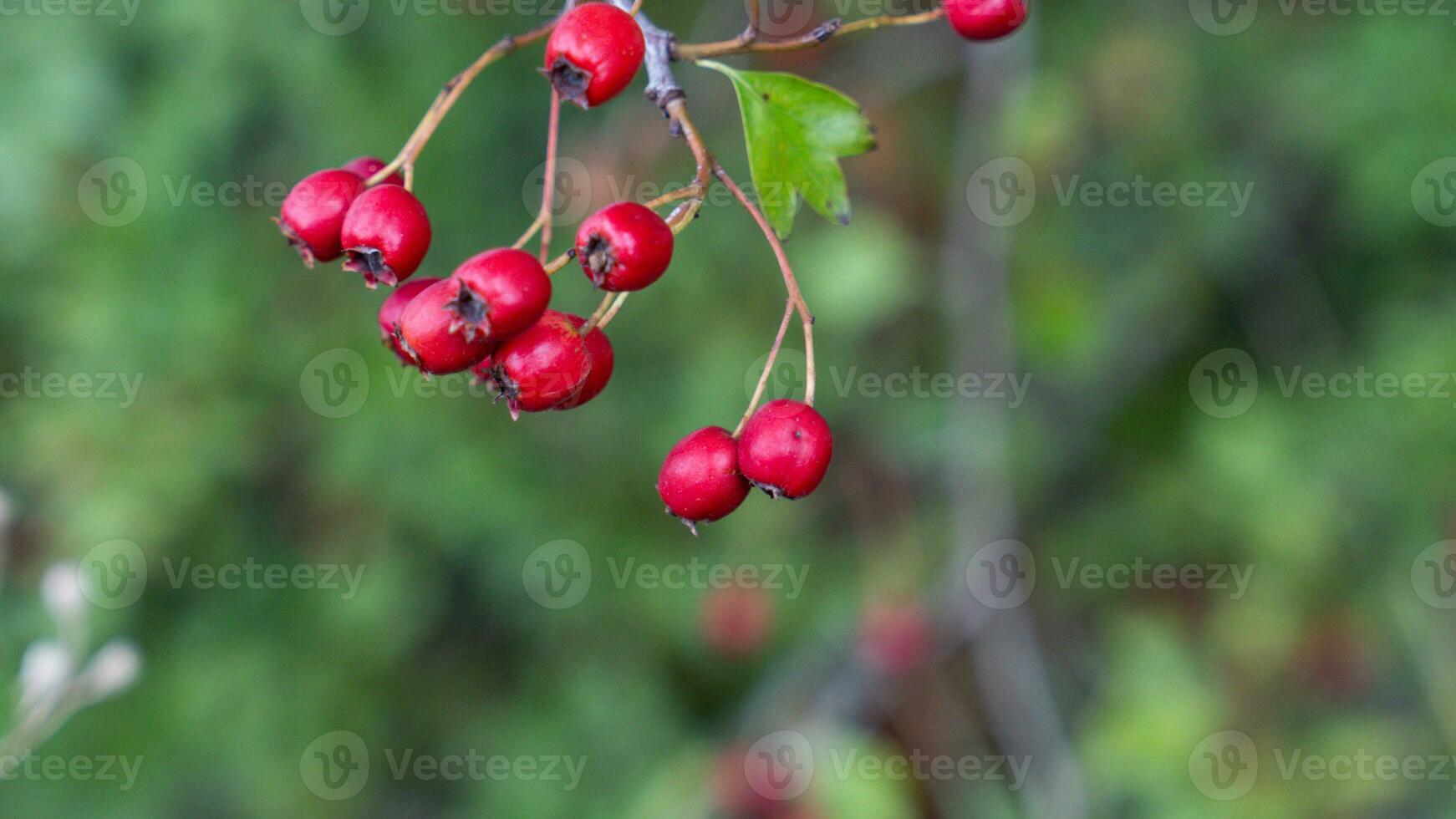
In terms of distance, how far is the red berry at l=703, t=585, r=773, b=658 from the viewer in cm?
385

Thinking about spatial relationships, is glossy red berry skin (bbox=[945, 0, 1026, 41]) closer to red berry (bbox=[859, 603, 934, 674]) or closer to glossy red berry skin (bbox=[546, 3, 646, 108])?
glossy red berry skin (bbox=[546, 3, 646, 108])

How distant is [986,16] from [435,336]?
804mm

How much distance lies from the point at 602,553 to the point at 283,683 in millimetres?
1192

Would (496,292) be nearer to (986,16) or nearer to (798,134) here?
(798,134)

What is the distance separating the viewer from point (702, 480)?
1.37 m

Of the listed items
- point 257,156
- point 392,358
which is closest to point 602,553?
point 392,358

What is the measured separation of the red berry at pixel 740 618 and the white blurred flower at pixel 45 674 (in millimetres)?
2147

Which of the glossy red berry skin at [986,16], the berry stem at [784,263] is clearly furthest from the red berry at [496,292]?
the glossy red berry skin at [986,16]

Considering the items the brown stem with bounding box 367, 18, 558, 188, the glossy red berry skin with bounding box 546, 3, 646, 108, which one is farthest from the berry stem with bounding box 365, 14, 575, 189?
the glossy red berry skin with bounding box 546, 3, 646, 108

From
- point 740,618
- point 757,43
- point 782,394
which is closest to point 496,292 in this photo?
point 757,43

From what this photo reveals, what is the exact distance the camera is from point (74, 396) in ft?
11.8

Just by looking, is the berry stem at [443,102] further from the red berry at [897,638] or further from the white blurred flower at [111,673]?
the red berry at [897,638]

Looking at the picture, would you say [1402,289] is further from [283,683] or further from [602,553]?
[283,683]

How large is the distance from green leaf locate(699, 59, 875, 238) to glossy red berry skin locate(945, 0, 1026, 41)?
17 cm
